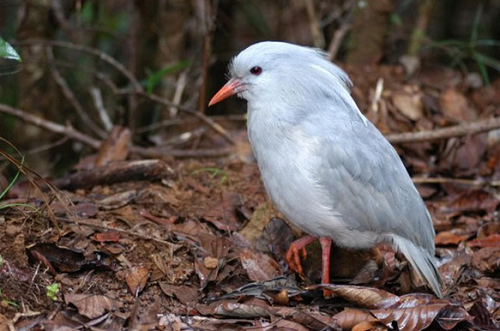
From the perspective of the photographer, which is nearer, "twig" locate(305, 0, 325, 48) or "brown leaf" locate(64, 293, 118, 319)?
"brown leaf" locate(64, 293, 118, 319)

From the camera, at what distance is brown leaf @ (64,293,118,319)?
4086 mm

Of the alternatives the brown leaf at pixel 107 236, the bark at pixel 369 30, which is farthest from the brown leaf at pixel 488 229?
the bark at pixel 369 30

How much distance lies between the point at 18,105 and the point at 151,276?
4.19 metres

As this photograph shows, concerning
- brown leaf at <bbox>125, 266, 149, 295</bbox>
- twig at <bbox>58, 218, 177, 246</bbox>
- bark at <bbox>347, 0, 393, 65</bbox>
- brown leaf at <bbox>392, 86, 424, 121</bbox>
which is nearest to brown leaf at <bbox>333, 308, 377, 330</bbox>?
brown leaf at <bbox>125, 266, 149, 295</bbox>

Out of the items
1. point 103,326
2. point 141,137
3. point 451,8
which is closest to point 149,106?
point 141,137

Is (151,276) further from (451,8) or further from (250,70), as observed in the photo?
(451,8)

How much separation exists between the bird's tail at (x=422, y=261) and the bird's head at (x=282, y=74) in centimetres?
109

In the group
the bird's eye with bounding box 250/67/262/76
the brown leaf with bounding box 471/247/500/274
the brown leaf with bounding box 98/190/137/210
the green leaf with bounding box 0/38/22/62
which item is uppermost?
the green leaf with bounding box 0/38/22/62

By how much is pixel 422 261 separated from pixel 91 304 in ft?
6.78

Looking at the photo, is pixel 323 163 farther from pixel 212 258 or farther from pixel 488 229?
pixel 488 229

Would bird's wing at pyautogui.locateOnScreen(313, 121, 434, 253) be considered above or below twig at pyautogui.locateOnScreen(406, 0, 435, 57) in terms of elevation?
below

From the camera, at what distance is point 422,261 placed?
479cm

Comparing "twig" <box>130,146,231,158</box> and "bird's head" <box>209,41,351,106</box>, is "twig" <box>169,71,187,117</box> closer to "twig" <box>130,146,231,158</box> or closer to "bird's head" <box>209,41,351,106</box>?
"twig" <box>130,146,231,158</box>

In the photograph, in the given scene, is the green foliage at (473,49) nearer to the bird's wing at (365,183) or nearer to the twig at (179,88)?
the twig at (179,88)
